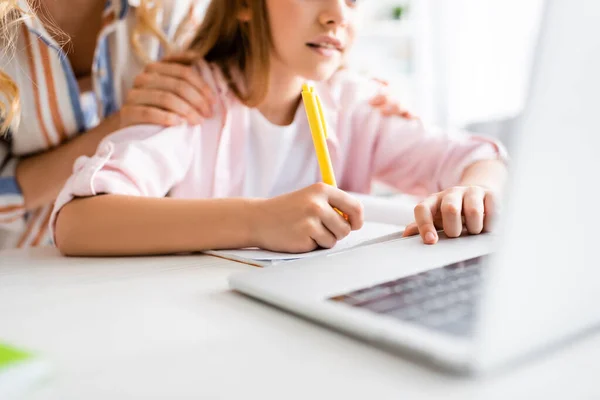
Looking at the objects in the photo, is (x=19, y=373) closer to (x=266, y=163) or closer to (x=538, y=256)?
(x=538, y=256)

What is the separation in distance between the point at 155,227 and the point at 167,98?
0.26 meters

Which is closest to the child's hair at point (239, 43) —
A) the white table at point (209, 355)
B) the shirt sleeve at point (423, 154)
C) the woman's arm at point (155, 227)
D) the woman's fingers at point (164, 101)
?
the woman's fingers at point (164, 101)

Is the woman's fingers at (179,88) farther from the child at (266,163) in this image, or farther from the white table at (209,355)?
the white table at (209,355)

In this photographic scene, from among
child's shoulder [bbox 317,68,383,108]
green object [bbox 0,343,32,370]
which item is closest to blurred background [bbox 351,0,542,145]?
child's shoulder [bbox 317,68,383,108]

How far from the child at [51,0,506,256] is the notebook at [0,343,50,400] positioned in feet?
0.91

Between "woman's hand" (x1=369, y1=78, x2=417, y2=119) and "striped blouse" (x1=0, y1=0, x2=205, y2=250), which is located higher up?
"woman's hand" (x1=369, y1=78, x2=417, y2=119)

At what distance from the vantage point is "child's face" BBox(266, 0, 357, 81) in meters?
0.80

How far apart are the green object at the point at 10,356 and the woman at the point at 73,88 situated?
1.60 ft

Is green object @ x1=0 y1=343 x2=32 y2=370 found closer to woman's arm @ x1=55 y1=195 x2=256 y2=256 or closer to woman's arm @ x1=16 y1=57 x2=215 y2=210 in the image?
woman's arm @ x1=55 y1=195 x2=256 y2=256

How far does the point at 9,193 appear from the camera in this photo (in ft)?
2.85

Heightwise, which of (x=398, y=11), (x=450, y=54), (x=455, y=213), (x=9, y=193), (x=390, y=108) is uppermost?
(x=398, y=11)

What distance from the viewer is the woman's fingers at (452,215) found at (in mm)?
493

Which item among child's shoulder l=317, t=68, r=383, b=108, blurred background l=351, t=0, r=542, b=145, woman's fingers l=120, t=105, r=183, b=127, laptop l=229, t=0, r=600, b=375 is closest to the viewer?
laptop l=229, t=0, r=600, b=375

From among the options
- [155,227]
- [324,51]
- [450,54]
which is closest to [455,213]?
[155,227]
